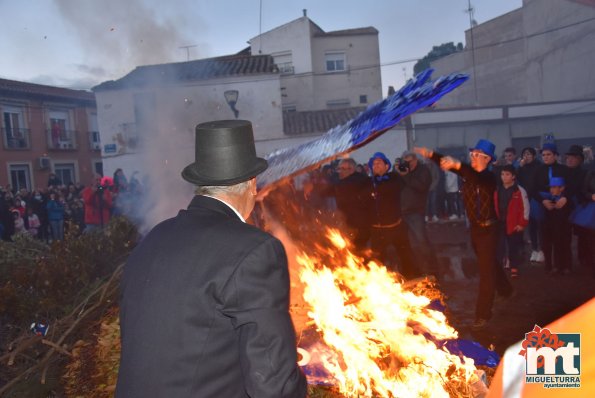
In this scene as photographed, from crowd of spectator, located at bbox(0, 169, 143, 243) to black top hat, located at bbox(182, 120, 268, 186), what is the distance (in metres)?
8.35

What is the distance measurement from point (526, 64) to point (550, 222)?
22.3m

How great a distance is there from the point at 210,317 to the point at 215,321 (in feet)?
0.08

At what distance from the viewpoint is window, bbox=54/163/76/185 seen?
30.7m

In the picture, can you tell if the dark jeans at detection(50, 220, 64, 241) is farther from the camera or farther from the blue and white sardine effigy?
the blue and white sardine effigy

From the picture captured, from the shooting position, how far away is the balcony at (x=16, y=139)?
89.4 ft

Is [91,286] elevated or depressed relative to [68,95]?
depressed

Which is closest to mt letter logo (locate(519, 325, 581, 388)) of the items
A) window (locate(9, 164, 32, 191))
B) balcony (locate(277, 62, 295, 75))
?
window (locate(9, 164, 32, 191))

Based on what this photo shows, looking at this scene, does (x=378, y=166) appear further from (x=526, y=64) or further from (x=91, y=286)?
(x=526, y=64)

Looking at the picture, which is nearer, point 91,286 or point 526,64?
point 91,286

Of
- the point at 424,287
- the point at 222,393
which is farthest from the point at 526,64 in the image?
the point at 222,393

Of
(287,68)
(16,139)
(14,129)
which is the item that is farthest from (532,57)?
(14,129)

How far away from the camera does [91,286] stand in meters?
4.56

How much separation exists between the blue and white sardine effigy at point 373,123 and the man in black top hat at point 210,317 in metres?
1.31

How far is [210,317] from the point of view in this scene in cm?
181
